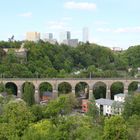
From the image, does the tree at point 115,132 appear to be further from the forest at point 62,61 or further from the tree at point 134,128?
the forest at point 62,61

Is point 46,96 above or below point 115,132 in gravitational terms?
above

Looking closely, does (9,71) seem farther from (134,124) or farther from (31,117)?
(134,124)

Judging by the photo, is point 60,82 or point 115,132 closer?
point 115,132

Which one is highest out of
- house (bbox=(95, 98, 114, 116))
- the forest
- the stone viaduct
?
the forest

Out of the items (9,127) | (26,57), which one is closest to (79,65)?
(26,57)

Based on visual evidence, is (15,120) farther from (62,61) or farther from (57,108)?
(62,61)

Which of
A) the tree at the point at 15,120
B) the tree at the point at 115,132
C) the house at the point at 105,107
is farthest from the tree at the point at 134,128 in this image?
the house at the point at 105,107

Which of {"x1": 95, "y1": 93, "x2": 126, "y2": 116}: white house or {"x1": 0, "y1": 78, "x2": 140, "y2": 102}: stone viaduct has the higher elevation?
{"x1": 0, "y1": 78, "x2": 140, "y2": 102}: stone viaduct

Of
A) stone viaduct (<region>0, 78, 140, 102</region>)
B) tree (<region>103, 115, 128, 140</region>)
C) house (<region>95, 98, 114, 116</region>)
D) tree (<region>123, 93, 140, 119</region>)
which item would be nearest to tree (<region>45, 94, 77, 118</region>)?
house (<region>95, 98, 114, 116</region>)

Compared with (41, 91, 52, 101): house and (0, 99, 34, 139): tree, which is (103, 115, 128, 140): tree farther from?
(41, 91, 52, 101): house

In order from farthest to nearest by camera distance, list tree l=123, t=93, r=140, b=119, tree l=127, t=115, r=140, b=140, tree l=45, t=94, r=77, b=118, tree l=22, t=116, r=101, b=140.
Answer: tree l=45, t=94, r=77, b=118
tree l=123, t=93, r=140, b=119
tree l=127, t=115, r=140, b=140
tree l=22, t=116, r=101, b=140

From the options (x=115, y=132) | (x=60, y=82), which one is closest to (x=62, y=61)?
(x=60, y=82)
